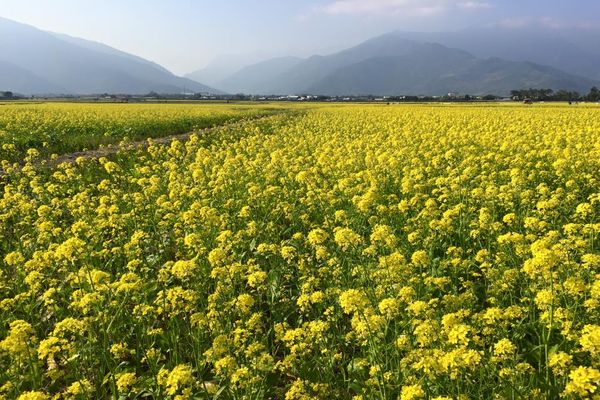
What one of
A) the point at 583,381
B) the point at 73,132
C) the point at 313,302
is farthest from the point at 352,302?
the point at 73,132

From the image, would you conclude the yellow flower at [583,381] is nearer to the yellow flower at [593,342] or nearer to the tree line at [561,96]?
the yellow flower at [593,342]

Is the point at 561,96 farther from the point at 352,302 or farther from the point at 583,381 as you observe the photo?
the point at 583,381

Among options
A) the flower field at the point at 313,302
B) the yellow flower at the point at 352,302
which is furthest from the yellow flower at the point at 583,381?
the yellow flower at the point at 352,302

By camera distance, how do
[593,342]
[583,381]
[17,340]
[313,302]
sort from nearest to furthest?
[583,381] < [593,342] < [17,340] < [313,302]

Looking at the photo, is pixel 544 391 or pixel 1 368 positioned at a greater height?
pixel 544 391

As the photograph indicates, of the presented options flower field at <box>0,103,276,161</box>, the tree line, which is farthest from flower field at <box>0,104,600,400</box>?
the tree line

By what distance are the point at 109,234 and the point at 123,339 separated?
4233mm

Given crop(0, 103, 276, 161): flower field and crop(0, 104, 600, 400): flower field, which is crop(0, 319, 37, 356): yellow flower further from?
crop(0, 103, 276, 161): flower field

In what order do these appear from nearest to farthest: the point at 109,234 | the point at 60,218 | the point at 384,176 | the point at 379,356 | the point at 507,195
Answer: the point at 379,356, the point at 507,195, the point at 109,234, the point at 60,218, the point at 384,176

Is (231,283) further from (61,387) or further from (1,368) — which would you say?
(1,368)

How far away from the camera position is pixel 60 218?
380 inches

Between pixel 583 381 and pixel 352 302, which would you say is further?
pixel 352 302

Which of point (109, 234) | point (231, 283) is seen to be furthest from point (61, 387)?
point (109, 234)

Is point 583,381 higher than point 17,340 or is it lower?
higher
